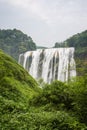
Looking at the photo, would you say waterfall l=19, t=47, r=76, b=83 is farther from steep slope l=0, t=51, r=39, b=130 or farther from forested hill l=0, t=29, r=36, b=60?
forested hill l=0, t=29, r=36, b=60

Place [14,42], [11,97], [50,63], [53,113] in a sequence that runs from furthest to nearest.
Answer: [14,42], [50,63], [11,97], [53,113]

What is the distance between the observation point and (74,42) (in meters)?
80.3

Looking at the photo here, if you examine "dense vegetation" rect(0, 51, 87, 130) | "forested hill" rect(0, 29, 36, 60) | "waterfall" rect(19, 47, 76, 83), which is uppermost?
"forested hill" rect(0, 29, 36, 60)

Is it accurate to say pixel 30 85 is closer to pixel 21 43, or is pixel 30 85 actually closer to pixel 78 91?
pixel 78 91

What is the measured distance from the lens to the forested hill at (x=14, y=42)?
352ft

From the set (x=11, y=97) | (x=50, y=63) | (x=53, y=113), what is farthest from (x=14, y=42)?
(x=53, y=113)

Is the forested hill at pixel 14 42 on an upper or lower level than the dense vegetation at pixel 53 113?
upper

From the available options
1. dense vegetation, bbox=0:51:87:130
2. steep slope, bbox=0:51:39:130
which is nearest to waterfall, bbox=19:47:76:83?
steep slope, bbox=0:51:39:130

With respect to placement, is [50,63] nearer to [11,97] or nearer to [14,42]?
[11,97]

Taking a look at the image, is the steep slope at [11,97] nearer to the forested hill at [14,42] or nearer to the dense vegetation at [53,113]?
the dense vegetation at [53,113]

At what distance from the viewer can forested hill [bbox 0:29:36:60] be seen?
352 feet

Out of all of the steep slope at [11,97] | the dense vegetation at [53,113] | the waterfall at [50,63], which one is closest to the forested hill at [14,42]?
the waterfall at [50,63]

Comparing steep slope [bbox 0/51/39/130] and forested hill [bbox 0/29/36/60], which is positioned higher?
forested hill [bbox 0/29/36/60]

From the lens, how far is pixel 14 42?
11131cm
